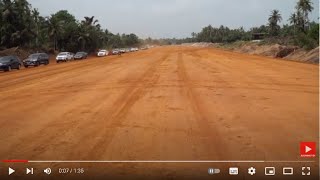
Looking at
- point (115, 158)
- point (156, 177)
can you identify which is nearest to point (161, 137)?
point (115, 158)

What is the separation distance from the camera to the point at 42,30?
78500 millimetres

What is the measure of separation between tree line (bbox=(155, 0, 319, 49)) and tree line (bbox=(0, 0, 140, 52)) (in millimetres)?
35898

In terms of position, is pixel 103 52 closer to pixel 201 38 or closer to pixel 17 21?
pixel 17 21

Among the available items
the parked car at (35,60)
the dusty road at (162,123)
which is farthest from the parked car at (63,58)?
the dusty road at (162,123)

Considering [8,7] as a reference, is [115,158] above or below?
below

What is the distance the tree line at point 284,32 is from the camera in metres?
45.8

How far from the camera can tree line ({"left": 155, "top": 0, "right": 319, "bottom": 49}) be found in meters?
45.8

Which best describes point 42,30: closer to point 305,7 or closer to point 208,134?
point 305,7

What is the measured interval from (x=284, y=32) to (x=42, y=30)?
191 feet

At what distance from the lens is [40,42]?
75188 millimetres

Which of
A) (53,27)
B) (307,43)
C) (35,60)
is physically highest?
(53,27)

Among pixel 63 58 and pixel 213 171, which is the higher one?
pixel 213 171

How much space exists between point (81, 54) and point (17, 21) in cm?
1011
